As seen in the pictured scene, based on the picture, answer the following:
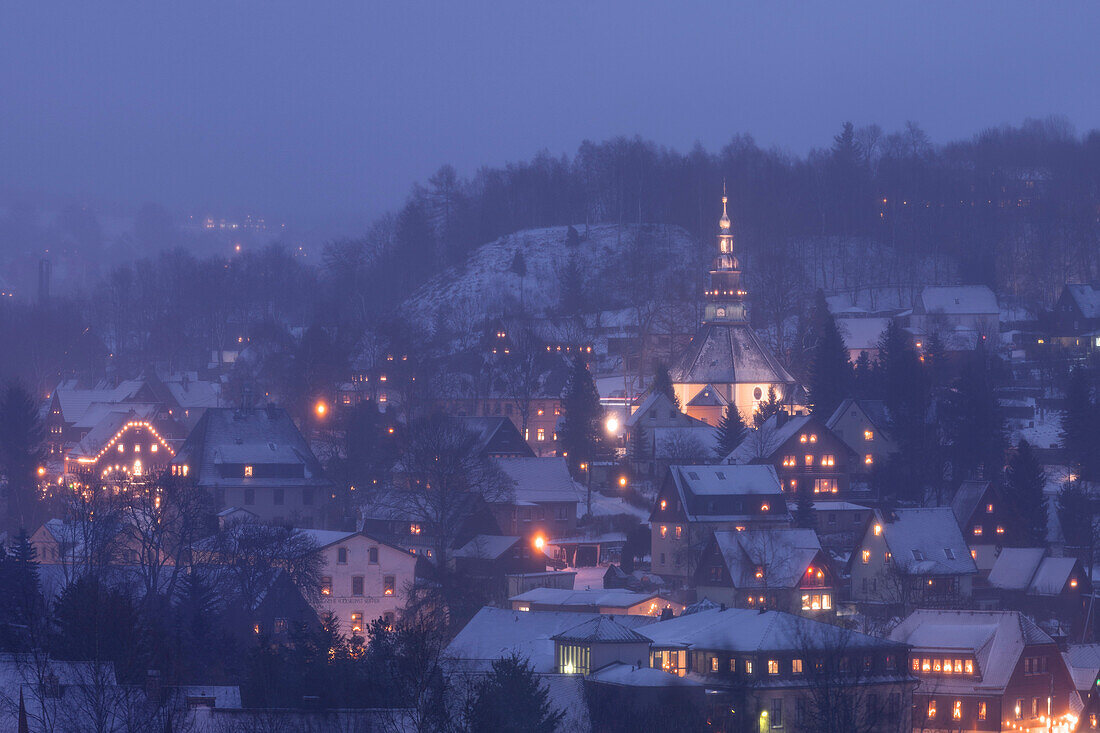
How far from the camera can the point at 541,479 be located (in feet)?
229

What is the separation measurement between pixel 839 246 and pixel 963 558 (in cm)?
7100

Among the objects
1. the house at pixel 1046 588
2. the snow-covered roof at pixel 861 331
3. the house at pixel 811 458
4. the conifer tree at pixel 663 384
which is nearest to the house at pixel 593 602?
the house at pixel 1046 588

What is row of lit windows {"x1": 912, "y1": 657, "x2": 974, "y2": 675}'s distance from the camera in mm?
49938

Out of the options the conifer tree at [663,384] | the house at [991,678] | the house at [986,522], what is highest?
the conifer tree at [663,384]

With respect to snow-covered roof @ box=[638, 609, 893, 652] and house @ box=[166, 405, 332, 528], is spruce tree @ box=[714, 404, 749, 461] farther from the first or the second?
snow-covered roof @ box=[638, 609, 893, 652]

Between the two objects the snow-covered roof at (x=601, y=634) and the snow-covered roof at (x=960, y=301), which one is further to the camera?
the snow-covered roof at (x=960, y=301)

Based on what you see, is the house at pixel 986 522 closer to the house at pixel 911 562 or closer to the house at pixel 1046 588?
the house at pixel 1046 588

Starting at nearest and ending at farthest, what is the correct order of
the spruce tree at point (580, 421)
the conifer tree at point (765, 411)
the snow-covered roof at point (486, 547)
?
1. the snow-covered roof at point (486, 547)
2. the spruce tree at point (580, 421)
3. the conifer tree at point (765, 411)

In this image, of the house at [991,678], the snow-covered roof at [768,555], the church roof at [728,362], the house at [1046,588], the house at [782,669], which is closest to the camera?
the house at [782,669]

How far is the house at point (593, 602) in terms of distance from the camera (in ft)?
170

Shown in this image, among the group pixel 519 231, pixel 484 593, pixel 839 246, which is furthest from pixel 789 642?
pixel 519 231

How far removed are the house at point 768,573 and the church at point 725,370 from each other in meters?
28.4

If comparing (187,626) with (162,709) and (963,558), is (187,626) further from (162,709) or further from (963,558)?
(963,558)

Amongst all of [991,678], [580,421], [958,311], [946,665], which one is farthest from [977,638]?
[958,311]
